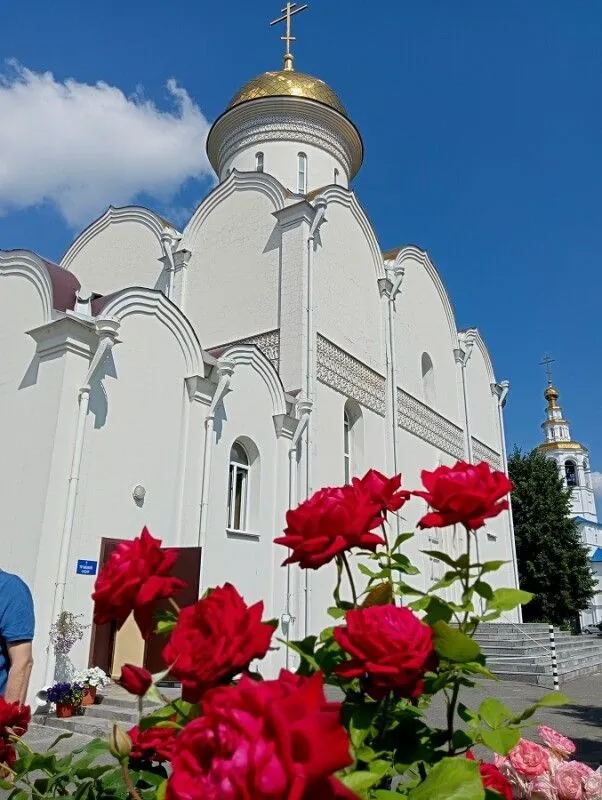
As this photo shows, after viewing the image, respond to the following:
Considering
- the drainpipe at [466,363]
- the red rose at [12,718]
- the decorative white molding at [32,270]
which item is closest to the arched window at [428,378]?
the drainpipe at [466,363]

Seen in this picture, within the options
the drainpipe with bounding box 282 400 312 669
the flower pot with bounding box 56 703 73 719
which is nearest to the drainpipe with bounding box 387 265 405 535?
the drainpipe with bounding box 282 400 312 669

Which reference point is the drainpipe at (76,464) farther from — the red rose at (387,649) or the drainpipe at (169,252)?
the red rose at (387,649)

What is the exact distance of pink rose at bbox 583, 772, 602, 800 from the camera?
1.49m

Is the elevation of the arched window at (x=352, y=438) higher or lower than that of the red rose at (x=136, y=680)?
higher

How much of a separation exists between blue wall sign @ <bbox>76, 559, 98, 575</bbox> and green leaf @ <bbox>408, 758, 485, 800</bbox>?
325 inches

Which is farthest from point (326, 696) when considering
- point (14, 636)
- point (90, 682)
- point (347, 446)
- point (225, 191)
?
point (225, 191)

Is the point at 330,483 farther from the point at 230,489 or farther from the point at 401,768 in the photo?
the point at 401,768

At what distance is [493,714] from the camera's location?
1419mm

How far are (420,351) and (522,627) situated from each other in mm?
8253

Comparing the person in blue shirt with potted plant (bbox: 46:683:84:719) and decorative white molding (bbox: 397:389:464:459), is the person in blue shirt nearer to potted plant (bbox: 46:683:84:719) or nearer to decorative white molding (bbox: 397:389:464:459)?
potted plant (bbox: 46:683:84:719)

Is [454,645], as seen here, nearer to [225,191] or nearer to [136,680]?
[136,680]

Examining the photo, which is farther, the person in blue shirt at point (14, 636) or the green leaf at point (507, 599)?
the person in blue shirt at point (14, 636)

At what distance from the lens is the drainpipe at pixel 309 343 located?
1221 cm

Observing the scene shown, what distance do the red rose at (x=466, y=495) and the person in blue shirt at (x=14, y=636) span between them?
221cm
